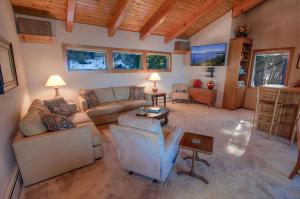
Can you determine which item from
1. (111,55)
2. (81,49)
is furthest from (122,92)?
(81,49)

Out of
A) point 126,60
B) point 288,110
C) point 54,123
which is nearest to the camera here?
point 54,123

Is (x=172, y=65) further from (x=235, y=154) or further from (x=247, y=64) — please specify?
(x=235, y=154)

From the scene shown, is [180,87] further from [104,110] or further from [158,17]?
[104,110]

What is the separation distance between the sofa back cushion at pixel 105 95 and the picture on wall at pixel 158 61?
1.90m

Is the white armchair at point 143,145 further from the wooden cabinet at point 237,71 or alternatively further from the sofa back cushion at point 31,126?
the wooden cabinet at point 237,71

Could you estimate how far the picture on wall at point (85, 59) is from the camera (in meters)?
3.93

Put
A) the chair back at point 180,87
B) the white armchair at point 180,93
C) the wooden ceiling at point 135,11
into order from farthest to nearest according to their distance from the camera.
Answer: the chair back at point 180,87 → the white armchair at point 180,93 → the wooden ceiling at point 135,11

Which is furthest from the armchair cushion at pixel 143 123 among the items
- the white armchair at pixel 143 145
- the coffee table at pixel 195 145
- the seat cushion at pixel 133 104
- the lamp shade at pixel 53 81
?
the lamp shade at pixel 53 81

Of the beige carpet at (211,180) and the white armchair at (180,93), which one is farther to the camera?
the white armchair at (180,93)


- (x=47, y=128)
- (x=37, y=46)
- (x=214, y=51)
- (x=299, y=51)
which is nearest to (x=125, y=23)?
(x=37, y=46)

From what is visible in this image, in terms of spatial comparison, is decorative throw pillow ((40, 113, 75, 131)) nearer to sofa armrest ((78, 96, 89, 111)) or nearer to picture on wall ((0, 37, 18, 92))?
picture on wall ((0, 37, 18, 92))

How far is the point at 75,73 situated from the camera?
3.99 m

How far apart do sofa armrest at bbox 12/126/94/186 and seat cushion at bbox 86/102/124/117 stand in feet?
4.76

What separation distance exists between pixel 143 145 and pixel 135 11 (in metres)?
3.70
